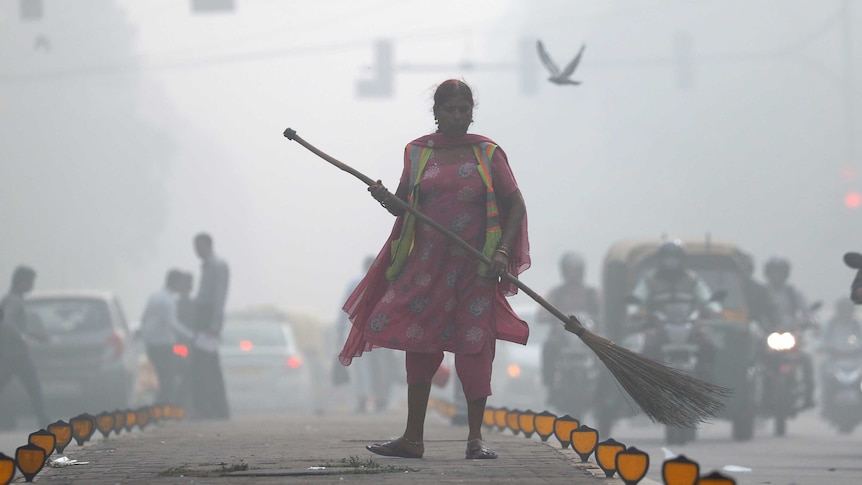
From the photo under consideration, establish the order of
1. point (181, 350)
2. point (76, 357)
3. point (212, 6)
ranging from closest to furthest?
point (181, 350) → point (76, 357) → point (212, 6)

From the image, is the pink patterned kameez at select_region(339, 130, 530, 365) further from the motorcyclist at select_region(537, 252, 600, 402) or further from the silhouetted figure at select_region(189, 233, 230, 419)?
the motorcyclist at select_region(537, 252, 600, 402)

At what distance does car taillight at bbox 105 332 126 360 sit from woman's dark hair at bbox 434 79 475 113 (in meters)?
12.7

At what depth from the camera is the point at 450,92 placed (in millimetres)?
8727

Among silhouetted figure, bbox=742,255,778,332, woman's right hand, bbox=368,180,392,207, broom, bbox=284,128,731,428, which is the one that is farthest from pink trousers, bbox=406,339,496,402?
silhouetted figure, bbox=742,255,778,332

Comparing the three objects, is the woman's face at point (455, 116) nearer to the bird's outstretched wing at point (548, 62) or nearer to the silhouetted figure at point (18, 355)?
the bird's outstretched wing at point (548, 62)

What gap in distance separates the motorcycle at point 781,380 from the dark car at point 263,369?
8.04 meters

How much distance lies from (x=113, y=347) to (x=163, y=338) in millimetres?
1230

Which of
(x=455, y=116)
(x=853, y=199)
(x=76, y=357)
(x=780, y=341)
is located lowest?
(x=76, y=357)

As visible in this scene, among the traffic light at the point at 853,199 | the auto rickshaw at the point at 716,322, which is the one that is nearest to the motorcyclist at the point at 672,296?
the auto rickshaw at the point at 716,322

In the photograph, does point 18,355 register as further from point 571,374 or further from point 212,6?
point 212,6

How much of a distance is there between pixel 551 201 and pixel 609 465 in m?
102

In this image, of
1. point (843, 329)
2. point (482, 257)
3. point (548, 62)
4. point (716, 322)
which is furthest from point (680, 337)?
point (482, 257)

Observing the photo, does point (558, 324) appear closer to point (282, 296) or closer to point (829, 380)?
point (829, 380)

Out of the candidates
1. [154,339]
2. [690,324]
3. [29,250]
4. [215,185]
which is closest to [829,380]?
[690,324]
